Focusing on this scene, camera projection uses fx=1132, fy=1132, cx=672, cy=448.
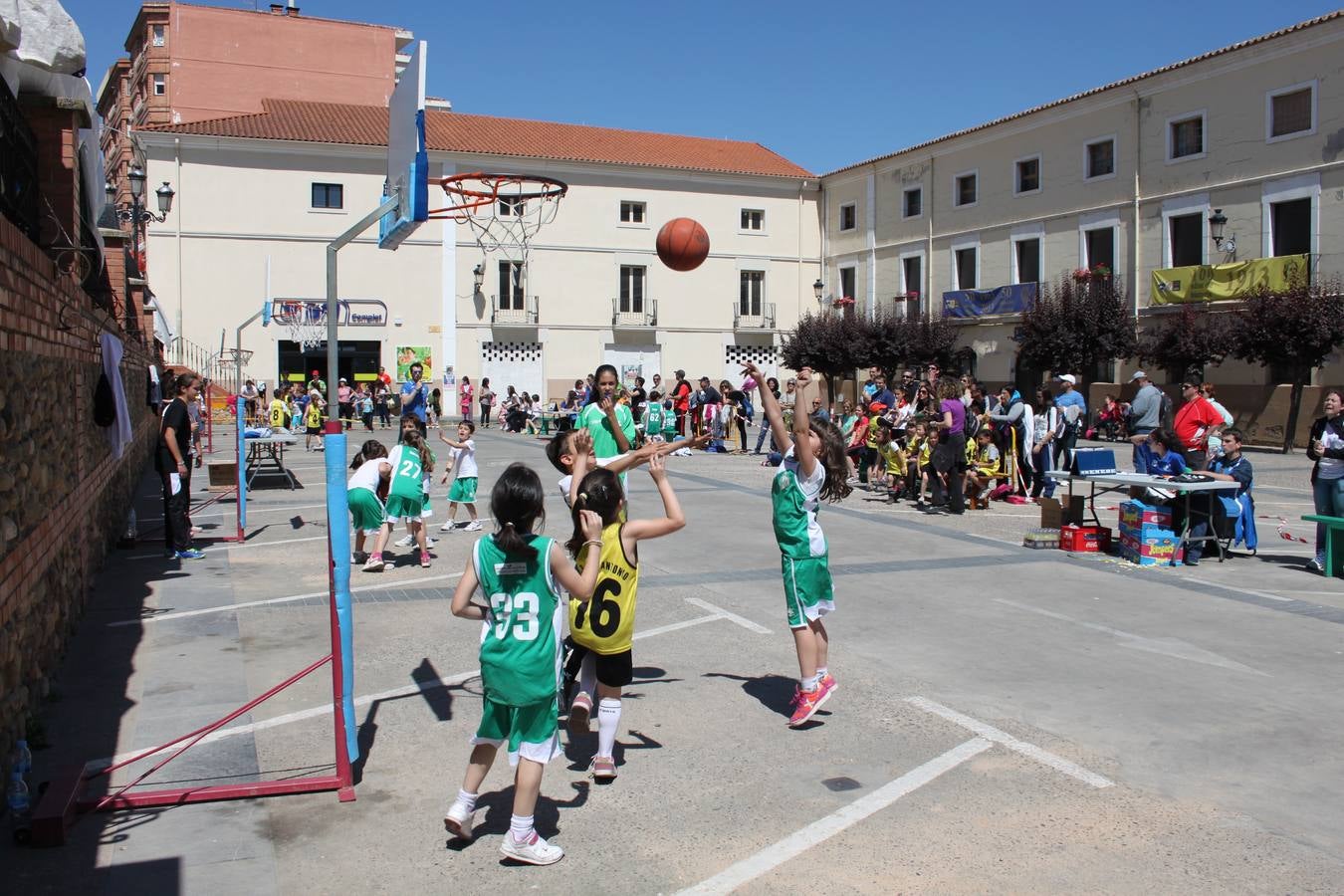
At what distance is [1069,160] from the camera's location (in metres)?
35.6

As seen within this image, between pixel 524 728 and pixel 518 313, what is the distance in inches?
1610

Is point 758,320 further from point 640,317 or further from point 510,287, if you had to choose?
point 510,287

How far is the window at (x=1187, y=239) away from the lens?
3145cm

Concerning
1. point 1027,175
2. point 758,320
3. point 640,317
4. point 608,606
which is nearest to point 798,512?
point 608,606

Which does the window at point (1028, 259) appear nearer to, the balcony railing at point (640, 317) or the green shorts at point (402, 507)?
the balcony railing at point (640, 317)

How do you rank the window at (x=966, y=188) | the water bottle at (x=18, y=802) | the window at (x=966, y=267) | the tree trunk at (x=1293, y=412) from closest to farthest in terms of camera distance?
the water bottle at (x=18, y=802)
the tree trunk at (x=1293, y=412)
the window at (x=966, y=188)
the window at (x=966, y=267)

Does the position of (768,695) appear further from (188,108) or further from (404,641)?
(188,108)

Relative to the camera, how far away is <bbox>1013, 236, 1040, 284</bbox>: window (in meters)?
37.0

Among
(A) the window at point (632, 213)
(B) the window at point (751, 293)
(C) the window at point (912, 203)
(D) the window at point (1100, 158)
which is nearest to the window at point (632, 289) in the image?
(A) the window at point (632, 213)

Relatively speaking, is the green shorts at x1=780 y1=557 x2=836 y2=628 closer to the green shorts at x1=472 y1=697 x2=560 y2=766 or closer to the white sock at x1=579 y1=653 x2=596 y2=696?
the white sock at x1=579 y1=653 x2=596 y2=696

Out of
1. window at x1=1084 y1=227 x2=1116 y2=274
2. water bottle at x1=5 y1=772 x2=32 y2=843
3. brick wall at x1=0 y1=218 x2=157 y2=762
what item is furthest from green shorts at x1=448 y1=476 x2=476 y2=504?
window at x1=1084 y1=227 x2=1116 y2=274

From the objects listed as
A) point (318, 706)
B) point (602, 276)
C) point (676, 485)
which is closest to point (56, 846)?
point (318, 706)

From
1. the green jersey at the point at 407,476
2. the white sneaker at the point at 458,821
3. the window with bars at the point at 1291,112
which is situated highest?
the window with bars at the point at 1291,112

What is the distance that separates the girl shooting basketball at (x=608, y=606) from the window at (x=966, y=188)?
121 feet
